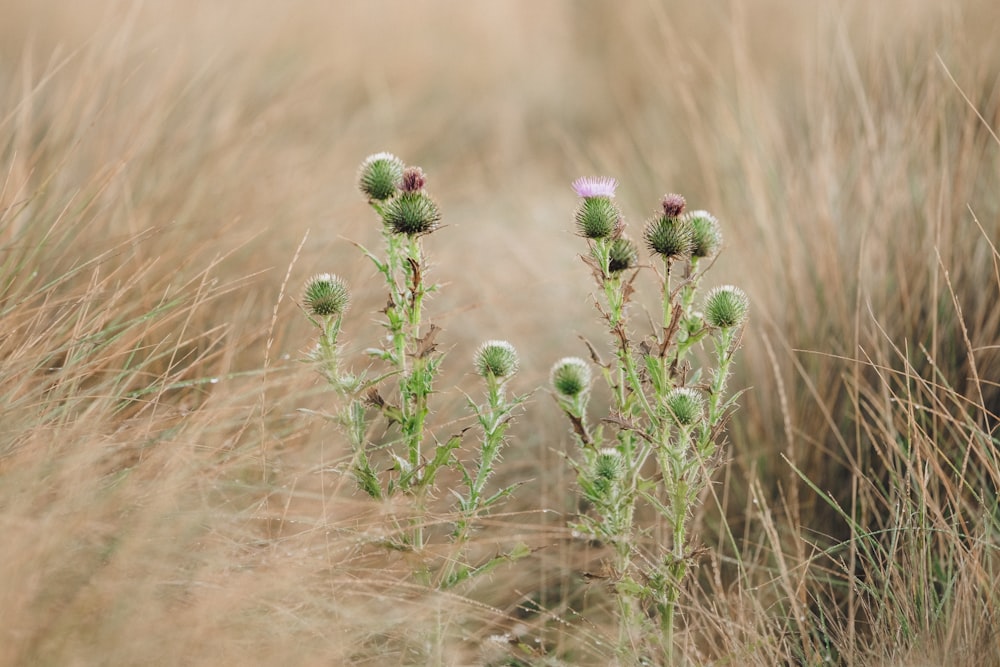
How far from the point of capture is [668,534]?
2.53 meters

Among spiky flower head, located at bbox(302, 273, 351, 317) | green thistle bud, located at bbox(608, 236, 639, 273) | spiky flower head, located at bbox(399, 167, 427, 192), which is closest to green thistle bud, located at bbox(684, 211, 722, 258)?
green thistle bud, located at bbox(608, 236, 639, 273)

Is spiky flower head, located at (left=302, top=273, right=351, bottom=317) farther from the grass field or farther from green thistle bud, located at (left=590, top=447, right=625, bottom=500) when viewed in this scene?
green thistle bud, located at (left=590, top=447, right=625, bottom=500)

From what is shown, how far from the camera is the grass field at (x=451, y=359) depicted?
1.69 meters

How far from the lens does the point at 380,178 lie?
6.30 feet

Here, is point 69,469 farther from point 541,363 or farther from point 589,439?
point 541,363

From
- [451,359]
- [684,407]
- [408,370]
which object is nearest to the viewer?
[684,407]

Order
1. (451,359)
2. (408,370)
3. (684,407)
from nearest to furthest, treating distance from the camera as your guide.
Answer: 1. (684,407)
2. (408,370)
3. (451,359)

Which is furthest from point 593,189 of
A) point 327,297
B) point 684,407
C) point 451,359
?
point 451,359

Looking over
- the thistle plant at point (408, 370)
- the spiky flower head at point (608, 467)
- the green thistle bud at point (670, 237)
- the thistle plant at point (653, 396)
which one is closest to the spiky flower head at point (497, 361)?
the thistle plant at point (408, 370)

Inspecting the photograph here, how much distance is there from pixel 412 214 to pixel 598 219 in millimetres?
356

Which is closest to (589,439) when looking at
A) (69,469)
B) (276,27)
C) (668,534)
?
(668,534)

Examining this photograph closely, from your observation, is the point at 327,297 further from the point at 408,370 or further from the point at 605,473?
the point at 605,473

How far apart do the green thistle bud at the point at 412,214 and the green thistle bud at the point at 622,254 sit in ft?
1.19

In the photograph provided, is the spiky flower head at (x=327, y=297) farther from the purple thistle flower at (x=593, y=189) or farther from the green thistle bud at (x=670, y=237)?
the green thistle bud at (x=670, y=237)
